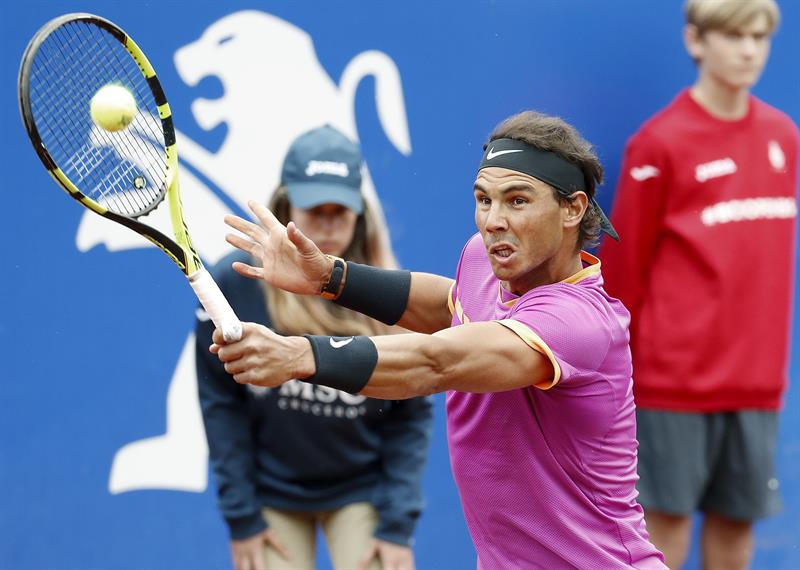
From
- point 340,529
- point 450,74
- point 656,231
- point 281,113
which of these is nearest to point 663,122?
point 656,231

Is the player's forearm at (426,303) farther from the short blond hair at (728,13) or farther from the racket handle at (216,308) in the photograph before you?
the short blond hair at (728,13)

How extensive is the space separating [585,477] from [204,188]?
2081mm

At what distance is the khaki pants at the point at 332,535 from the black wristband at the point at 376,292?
3.02ft

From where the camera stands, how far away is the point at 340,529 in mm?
4316

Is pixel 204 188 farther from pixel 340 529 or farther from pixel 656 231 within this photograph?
pixel 656 231

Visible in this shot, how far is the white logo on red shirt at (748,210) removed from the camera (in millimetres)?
4895

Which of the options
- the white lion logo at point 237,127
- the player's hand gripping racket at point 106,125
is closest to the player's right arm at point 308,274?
the player's hand gripping racket at point 106,125

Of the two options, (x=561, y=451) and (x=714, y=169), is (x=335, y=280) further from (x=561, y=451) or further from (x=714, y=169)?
(x=714, y=169)

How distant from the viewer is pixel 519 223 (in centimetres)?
315

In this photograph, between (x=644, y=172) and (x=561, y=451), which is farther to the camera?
(x=644, y=172)

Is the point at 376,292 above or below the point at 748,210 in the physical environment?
below

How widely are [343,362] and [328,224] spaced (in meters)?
1.66

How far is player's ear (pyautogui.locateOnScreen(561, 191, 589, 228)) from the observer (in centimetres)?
322

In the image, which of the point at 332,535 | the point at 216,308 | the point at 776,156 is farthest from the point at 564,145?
the point at 776,156
